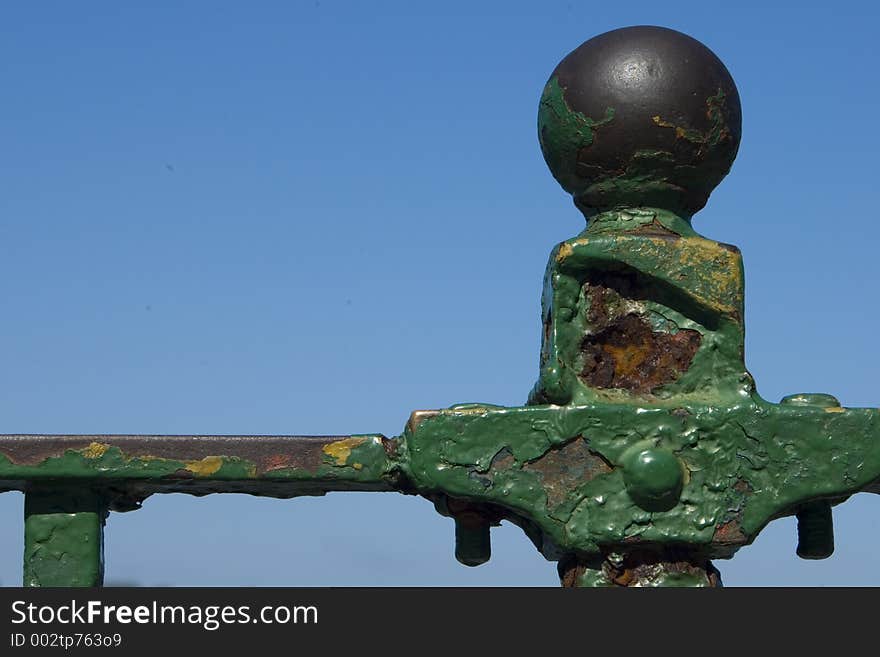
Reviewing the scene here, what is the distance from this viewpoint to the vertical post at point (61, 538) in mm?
3131

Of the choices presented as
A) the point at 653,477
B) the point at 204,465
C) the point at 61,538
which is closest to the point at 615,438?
the point at 653,477

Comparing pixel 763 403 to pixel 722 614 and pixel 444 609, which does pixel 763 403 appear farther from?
pixel 444 609

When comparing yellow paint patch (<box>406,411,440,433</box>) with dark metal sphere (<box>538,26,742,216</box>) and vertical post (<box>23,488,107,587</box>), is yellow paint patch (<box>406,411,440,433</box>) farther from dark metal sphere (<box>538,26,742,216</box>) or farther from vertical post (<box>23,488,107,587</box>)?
vertical post (<box>23,488,107,587</box>)

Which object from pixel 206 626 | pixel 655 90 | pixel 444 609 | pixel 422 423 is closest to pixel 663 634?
pixel 444 609

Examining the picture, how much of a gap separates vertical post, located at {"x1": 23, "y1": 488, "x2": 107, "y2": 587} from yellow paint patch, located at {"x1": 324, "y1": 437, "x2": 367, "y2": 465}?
0.54 meters

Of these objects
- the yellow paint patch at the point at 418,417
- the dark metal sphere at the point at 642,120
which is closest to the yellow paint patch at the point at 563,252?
the dark metal sphere at the point at 642,120

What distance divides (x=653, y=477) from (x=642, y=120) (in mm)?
769

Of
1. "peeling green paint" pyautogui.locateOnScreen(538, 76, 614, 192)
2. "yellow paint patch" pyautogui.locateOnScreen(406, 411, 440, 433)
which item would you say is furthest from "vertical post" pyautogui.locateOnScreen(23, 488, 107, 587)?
"peeling green paint" pyautogui.locateOnScreen(538, 76, 614, 192)

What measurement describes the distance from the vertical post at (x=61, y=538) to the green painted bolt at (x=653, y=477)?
1174 millimetres

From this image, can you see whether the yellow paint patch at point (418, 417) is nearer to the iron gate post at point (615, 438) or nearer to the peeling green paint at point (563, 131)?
the iron gate post at point (615, 438)

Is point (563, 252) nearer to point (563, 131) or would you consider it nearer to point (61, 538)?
point (563, 131)

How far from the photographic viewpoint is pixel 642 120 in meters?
3.10

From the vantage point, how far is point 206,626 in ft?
9.59

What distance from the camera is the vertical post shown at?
3.13 metres
